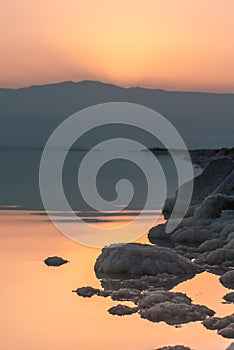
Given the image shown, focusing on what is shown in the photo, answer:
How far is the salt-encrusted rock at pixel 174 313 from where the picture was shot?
1018 cm

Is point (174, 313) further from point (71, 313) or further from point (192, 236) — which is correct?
point (192, 236)

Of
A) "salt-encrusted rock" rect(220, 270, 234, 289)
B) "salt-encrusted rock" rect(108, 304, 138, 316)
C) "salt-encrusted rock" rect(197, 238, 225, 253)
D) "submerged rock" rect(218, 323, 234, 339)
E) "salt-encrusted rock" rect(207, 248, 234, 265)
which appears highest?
"salt-encrusted rock" rect(197, 238, 225, 253)

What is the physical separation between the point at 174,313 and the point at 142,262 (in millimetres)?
3396

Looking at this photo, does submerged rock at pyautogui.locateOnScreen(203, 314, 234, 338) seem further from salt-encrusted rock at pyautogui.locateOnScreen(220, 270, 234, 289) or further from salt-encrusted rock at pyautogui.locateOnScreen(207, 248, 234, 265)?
salt-encrusted rock at pyautogui.locateOnScreen(207, 248, 234, 265)

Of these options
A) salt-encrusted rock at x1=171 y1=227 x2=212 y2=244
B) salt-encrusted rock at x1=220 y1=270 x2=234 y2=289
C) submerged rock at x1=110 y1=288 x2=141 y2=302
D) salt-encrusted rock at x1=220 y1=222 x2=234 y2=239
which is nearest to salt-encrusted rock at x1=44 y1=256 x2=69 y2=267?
submerged rock at x1=110 y1=288 x2=141 y2=302

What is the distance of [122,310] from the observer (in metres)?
10.6

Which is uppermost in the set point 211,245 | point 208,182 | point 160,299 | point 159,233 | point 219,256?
point 208,182

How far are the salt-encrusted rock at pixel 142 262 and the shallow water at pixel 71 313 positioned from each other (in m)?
0.39

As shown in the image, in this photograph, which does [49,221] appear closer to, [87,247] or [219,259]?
[87,247]

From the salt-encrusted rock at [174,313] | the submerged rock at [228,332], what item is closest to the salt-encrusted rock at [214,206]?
the salt-encrusted rock at [174,313]

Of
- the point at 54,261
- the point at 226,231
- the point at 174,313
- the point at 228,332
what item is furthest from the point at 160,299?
the point at 226,231

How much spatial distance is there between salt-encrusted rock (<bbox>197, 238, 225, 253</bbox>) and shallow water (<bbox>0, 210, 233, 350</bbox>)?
2.73 metres

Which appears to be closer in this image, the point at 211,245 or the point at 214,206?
the point at 211,245

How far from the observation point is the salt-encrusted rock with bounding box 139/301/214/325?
10.2 metres
